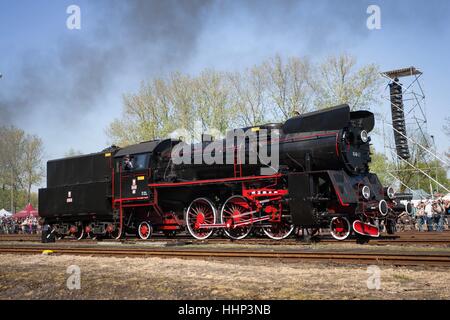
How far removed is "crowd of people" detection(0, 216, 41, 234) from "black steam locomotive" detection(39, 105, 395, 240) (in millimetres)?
15093

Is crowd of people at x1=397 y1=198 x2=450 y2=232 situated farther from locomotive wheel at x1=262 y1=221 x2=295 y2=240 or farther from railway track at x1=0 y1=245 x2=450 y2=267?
railway track at x1=0 y1=245 x2=450 y2=267

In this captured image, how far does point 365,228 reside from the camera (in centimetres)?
1302

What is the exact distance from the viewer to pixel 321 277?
7.59 meters

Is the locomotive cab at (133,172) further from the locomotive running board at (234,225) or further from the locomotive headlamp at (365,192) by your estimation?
the locomotive headlamp at (365,192)

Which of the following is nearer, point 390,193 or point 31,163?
point 390,193

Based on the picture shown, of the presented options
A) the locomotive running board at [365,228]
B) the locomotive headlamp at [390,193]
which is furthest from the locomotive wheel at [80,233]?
the locomotive headlamp at [390,193]

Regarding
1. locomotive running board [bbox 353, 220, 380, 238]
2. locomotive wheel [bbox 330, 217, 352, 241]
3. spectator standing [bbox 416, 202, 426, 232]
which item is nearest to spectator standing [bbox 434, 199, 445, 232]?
spectator standing [bbox 416, 202, 426, 232]

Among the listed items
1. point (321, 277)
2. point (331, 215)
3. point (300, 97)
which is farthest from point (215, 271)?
point (300, 97)

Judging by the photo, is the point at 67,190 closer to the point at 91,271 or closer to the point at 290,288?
the point at 91,271

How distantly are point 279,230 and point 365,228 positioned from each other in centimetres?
316

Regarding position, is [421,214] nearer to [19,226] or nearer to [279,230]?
[279,230]

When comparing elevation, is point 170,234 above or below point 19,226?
above

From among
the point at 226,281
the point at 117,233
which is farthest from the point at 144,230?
the point at 226,281

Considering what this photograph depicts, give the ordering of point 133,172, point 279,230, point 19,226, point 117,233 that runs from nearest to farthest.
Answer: point 279,230, point 133,172, point 117,233, point 19,226
